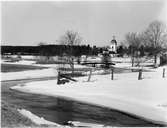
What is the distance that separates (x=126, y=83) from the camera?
23562 millimetres

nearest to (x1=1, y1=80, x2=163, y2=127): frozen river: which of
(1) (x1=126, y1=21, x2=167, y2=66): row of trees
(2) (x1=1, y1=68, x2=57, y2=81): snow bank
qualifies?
(2) (x1=1, y1=68, x2=57, y2=81): snow bank

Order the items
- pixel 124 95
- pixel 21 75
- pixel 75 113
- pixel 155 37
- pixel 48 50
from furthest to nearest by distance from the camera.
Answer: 1. pixel 48 50
2. pixel 155 37
3. pixel 21 75
4. pixel 124 95
5. pixel 75 113

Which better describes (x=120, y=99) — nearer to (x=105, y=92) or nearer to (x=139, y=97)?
(x=139, y=97)

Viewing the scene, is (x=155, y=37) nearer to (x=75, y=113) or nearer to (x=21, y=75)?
(x=21, y=75)

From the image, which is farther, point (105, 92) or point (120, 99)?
point (105, 92)

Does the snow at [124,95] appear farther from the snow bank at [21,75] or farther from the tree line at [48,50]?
the tree line at [48,50]

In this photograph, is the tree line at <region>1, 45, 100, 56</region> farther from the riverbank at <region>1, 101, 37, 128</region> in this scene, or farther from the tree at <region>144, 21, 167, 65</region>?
the riverbank at <region>1, 101, 37, 128</region>

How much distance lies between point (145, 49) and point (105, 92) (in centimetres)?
5663

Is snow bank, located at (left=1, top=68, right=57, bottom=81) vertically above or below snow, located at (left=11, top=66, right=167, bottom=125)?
below

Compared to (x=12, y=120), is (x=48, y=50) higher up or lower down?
higher up

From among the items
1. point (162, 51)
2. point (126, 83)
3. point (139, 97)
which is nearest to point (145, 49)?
point (162, 51)

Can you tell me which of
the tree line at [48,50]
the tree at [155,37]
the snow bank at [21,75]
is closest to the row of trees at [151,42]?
the tree at [155,37]

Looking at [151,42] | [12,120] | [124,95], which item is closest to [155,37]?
[151,42]

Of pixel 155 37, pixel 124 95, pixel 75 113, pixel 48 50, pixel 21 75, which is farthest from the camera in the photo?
pixel 48 50
